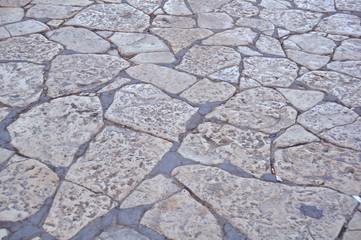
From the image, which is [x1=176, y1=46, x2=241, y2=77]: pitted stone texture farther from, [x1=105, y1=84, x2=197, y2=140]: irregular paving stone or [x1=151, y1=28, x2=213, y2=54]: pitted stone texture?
[x1=105, y1=84, x2=197, y2=140]: irregular paving stone

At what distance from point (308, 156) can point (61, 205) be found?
1.50 meters

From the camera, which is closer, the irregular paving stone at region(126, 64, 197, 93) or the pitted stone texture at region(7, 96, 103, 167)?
the pitted stone texture at region(7, 96, 103, 167)

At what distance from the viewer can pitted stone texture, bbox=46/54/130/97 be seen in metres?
3.04

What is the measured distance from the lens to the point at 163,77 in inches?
126

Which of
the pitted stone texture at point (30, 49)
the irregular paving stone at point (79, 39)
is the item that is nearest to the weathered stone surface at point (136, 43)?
the irregular paving stone at point (79, 39)

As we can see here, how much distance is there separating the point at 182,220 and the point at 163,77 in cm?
142

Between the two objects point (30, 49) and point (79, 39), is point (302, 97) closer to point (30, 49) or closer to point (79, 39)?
point (79, 39)

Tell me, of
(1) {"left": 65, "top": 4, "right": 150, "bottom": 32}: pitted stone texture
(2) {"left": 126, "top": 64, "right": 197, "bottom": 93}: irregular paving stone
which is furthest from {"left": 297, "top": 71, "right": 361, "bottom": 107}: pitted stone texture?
(1) {"left": 65, "top": 4, "right": 150, "bottom": 32}: pitted stone texture

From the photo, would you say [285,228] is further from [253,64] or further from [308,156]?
[253,64]

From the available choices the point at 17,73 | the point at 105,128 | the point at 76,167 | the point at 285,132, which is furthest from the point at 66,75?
the point at 285,132

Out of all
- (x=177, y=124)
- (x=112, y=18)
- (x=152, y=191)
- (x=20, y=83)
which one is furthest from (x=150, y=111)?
(x=112, y=18)

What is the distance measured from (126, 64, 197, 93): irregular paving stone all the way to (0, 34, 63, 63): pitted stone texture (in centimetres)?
76

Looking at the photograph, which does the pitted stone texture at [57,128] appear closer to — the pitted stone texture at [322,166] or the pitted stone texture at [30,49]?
the pitted stone texture at [30,49]

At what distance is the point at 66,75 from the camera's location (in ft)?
10.4
